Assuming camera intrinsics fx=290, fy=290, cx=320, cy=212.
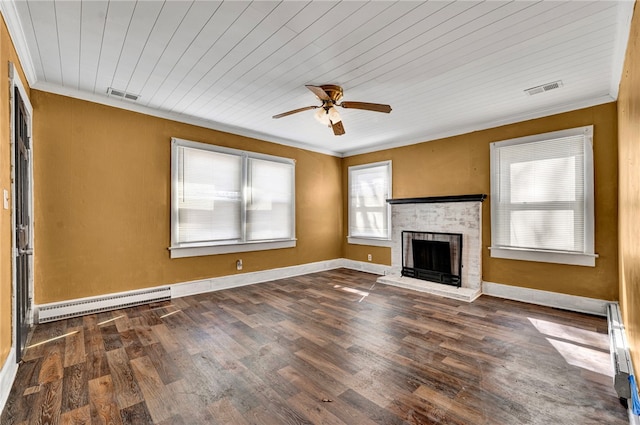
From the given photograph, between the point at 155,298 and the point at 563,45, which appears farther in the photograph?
the point at 155,298

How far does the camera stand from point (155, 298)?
4.08m

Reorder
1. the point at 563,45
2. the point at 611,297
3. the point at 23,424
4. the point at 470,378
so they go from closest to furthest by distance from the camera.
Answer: the point at 23,424
the point at 470,378
the point at 563,45
the point at 611,297

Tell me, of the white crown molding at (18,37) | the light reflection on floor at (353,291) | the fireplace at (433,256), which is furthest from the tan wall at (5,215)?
the fireplace at (433,256)

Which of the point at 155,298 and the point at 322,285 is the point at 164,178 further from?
the point at 322,285

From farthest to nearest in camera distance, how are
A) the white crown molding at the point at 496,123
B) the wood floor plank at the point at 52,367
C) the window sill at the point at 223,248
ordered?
the window sill at the point at 223,248
the white crown molding at the point at 496,123
the wood floor plank at the point at 52,367

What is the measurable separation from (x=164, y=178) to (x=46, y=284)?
182cm

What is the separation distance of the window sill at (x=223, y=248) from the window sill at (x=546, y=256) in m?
3.58

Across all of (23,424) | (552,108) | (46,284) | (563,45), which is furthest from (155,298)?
(552,108)

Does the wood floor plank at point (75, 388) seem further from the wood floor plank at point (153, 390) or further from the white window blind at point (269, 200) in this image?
the white window blind at point (269, 200)

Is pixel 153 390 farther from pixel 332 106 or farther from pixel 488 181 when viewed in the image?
pixel 488 181

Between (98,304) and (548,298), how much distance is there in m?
5.88

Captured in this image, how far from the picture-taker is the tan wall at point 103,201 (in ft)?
11.0

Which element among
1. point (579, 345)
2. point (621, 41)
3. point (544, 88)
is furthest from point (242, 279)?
point (621, 41)

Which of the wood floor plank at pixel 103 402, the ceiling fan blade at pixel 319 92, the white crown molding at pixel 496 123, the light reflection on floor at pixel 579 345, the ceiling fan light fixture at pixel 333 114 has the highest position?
the white crown molding at pixel 496 123
